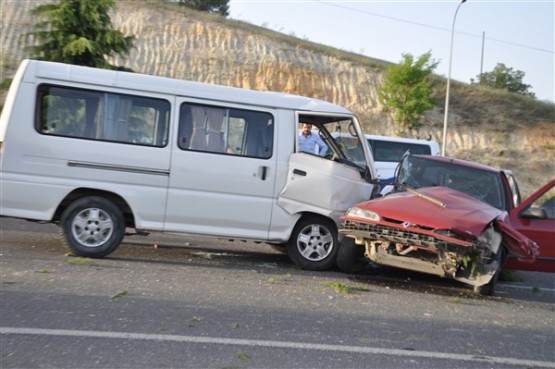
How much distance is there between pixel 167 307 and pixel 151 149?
271 centimetres

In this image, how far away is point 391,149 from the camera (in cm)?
1803

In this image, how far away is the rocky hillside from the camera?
3438 cm

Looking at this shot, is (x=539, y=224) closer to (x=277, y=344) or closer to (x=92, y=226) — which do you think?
(x=277, y=344)

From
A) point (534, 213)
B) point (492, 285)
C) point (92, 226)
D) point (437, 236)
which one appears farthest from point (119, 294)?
point (534, 213)

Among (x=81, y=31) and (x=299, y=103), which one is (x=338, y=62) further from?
(x=299, y=103)

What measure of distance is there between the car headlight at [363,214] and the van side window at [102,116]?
2.61 m

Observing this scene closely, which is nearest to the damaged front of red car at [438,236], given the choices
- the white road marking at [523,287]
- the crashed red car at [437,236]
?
the crashed red car at [437,236]

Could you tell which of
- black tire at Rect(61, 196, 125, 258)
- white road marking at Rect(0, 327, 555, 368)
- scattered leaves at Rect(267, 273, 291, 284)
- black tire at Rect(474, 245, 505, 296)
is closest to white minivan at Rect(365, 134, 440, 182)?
black tire at Rect(474, 245, 505, 296)

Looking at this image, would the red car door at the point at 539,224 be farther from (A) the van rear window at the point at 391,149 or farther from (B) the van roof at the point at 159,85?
(A) the van rear window at the point at 391,149

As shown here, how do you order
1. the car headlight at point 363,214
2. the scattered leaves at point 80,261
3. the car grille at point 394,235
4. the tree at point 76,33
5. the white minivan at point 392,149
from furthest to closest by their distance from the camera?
the white minivan at point 392,149, the tree at point 76,33, the scattered leaves at point 80,261, the car headlight at point 363,214, the car grille at point 394,235

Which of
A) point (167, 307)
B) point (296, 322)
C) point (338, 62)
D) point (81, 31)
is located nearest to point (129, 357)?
point (167, 307)

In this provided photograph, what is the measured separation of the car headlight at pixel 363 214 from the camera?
7.70 metres

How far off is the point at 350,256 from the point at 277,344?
3.44 m

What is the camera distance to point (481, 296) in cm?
809
